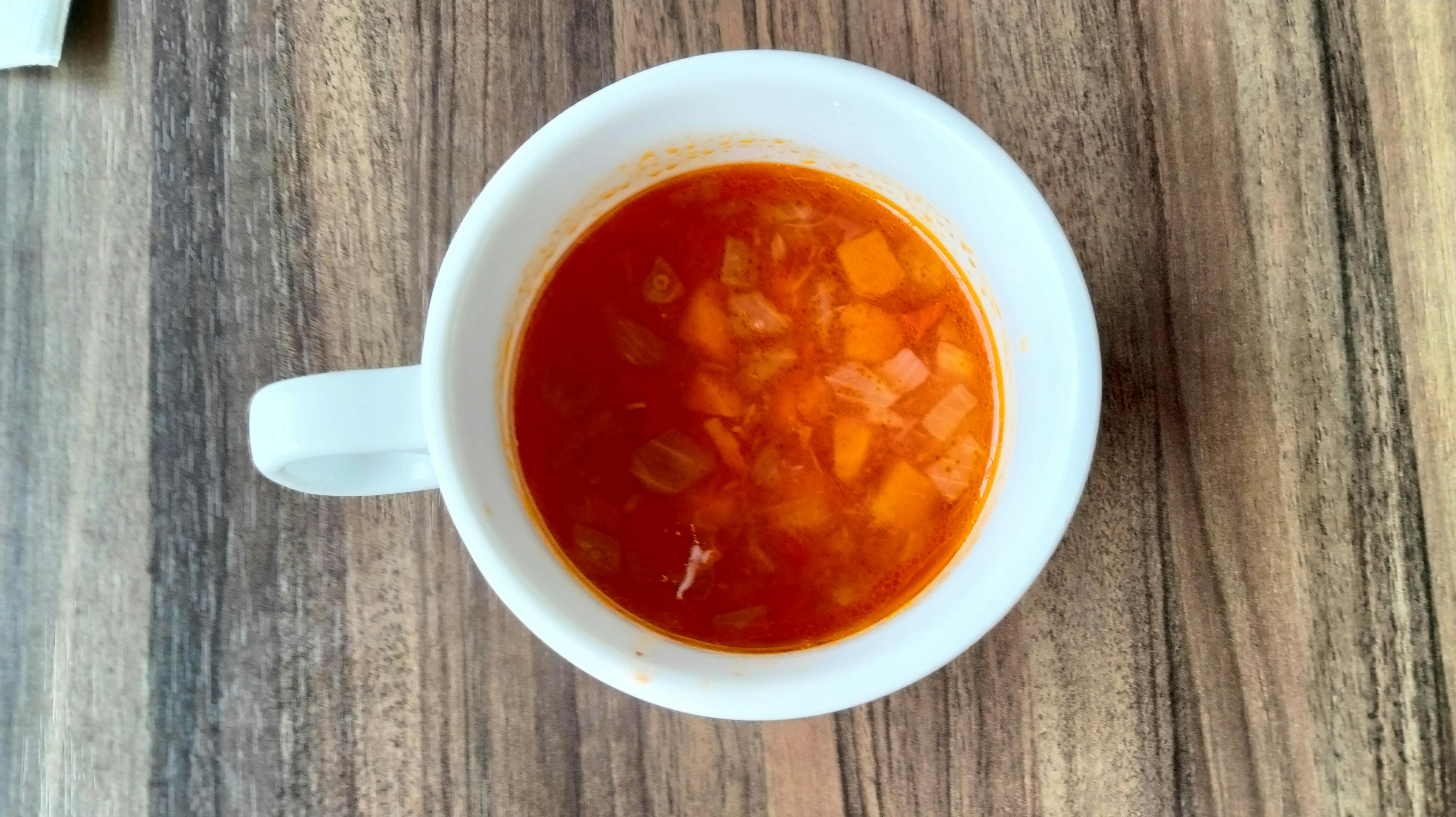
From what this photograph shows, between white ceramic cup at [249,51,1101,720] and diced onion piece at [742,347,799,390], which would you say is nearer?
white ceramic cup at [249,51,1101,720]

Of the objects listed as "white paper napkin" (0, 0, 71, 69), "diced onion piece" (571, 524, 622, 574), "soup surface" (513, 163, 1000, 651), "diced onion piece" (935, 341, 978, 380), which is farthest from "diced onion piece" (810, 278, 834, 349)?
"white paper napkin" (0, 0, 71, 69)

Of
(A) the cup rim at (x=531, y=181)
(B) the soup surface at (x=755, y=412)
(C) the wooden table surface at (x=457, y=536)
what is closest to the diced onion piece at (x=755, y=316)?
(B) the soup surface at (x=755, y=412)

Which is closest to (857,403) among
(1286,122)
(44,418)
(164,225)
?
(1286,122)

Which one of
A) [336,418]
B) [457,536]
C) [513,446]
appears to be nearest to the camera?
[336,418]

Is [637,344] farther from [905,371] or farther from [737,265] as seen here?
[905,371]

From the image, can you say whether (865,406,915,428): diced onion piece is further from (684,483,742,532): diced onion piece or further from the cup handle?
the cup handle

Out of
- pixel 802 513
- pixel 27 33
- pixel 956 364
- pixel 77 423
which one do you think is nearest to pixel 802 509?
pixel 802 513

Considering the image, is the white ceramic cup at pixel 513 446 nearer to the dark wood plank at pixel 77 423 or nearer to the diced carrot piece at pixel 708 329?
the diced carrot piece at pixel 708 329
